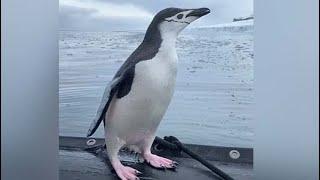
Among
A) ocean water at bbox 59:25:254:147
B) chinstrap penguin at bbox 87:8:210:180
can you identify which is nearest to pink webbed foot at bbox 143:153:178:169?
chinstrap penguin at bbox 87:8:210:180

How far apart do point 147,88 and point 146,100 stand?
49mm

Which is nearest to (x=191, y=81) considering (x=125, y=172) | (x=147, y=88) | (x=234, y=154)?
(x=147, y=88)

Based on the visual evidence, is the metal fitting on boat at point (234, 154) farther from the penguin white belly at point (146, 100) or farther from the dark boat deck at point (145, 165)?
the penguin white belly at point (146, 100)

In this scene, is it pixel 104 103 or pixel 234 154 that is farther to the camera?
pixel 104 103

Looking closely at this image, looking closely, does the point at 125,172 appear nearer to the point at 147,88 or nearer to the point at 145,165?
the point at 145,165

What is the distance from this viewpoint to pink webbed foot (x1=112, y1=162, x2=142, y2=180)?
184cm

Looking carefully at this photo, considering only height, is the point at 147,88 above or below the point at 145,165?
above

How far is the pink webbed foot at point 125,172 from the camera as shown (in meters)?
1.84

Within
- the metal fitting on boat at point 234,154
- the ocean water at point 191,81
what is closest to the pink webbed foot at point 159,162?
the ocean water at point 191,81

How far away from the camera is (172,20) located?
1.79 metres

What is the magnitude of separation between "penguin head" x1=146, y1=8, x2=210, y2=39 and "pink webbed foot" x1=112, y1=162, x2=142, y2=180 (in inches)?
20.9

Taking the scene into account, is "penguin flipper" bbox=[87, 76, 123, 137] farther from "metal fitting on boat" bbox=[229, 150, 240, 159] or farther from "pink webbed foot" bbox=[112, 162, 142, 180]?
"metal fitting on boat" bbox=[229, 150, 240, 159]

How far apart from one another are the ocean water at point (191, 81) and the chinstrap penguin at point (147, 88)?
0.03 meters
